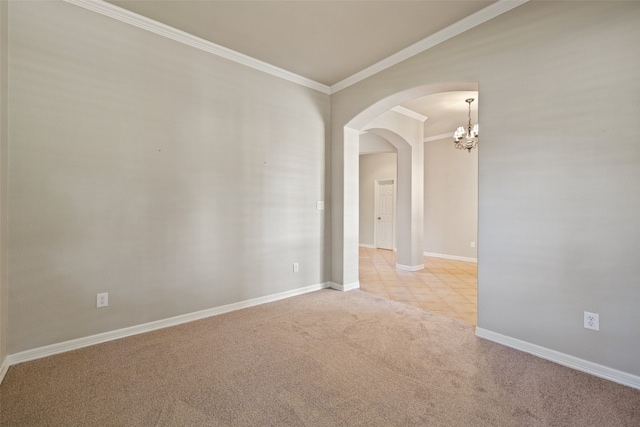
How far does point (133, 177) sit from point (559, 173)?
3.53 m

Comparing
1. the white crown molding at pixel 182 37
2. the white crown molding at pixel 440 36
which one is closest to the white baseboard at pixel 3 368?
the white crown molding at pixel 182 37

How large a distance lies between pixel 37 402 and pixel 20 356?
28.3 inches

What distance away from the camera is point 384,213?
8539mm

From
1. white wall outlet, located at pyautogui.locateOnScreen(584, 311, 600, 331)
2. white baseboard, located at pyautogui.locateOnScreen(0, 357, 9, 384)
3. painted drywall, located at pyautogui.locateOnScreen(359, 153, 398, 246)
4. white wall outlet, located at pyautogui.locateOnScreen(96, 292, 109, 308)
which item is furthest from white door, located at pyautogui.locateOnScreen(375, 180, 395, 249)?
white baseboard, located at pyautogui.locateOnScreen(0, 357, 9, 384)

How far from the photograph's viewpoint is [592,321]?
2045 millimetres

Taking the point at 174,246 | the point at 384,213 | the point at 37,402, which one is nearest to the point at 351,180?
the point at 174,246

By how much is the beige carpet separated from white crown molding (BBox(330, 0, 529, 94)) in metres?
2.84

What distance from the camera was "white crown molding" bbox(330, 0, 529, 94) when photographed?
2.42 meters

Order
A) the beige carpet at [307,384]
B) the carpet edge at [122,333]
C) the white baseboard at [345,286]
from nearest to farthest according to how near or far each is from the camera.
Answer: the beige carpet at [307,384]
the carpet edge at [122,333]
the white baseboard at [345,286]

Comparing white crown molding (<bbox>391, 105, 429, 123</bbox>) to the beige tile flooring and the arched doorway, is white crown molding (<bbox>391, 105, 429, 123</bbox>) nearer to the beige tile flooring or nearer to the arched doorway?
the arched doorway

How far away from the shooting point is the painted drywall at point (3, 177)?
Answer: 6.41 ft

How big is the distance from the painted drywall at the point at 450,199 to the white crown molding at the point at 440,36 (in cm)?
395

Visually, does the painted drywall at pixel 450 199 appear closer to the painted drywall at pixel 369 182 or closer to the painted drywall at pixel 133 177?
the painted drywall at pixel 369 182

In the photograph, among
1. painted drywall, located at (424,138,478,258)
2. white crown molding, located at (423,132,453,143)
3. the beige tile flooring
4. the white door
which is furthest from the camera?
the white door
